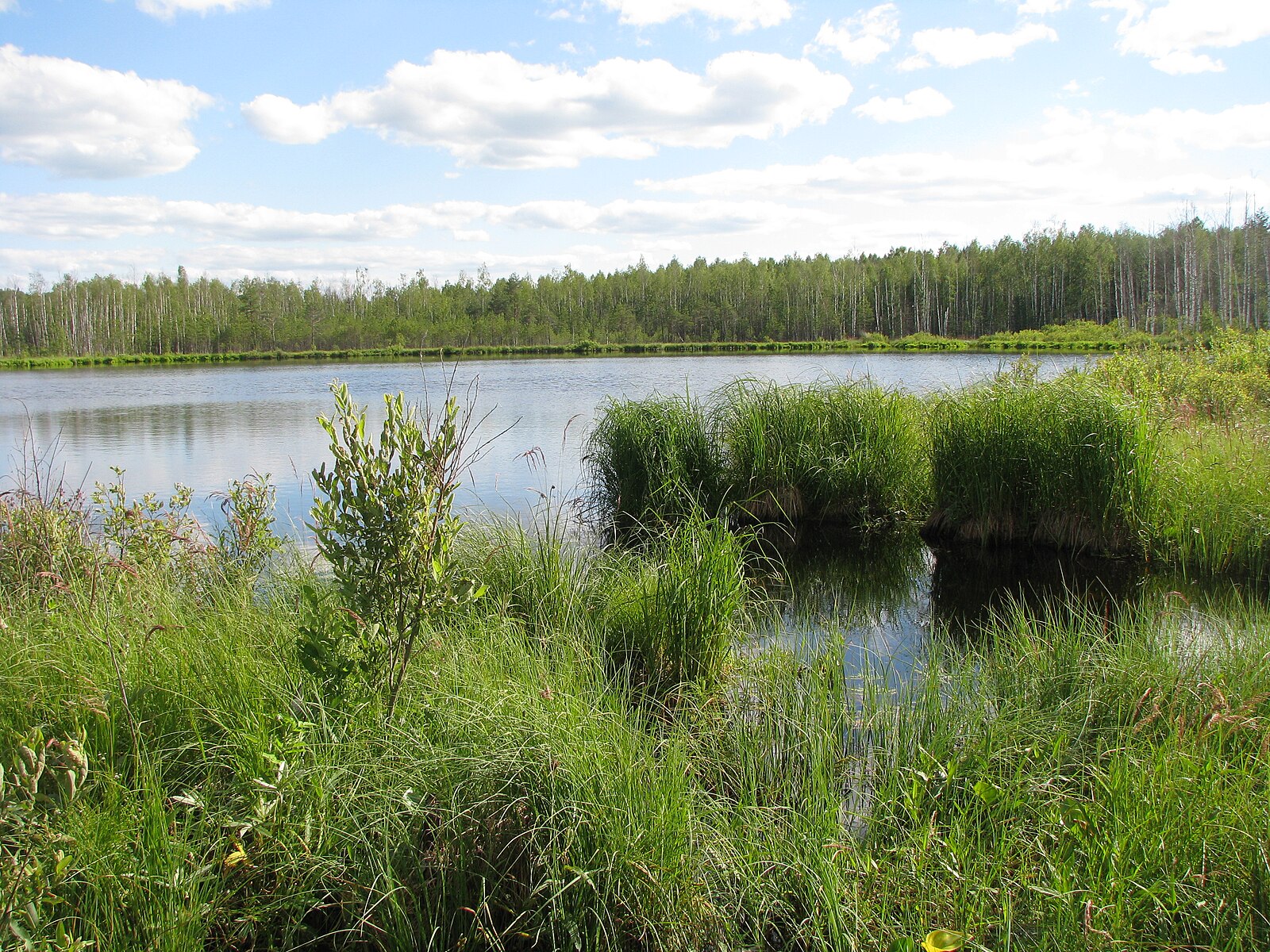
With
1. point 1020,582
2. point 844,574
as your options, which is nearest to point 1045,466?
point 1020,582

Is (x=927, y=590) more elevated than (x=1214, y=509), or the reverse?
(x=1214, y=509)

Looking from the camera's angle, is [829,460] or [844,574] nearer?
[844,574]

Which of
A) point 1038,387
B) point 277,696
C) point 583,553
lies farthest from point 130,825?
point 1038,387

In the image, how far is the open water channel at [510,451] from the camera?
8.39m

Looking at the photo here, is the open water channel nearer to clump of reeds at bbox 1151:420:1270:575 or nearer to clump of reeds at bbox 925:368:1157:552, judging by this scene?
clump of reeds at bbox 925:368:1157:552

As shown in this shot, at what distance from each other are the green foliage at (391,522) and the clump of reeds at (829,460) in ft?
26.7

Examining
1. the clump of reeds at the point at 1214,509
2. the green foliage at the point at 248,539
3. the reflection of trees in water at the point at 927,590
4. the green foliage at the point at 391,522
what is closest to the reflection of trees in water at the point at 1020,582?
the reflection of trees in water at the point at 927,590

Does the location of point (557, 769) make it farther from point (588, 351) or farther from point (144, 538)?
point (588, 351)

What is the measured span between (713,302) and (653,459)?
88.8 m

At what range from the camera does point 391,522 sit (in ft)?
11.6

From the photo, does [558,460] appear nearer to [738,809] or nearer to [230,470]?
[230,470]

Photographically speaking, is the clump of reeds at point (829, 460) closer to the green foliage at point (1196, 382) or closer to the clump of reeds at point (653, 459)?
the clump of reeds at point (653, 459)

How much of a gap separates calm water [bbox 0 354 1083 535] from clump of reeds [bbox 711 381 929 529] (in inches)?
69.4

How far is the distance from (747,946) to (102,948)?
83.5 inches
